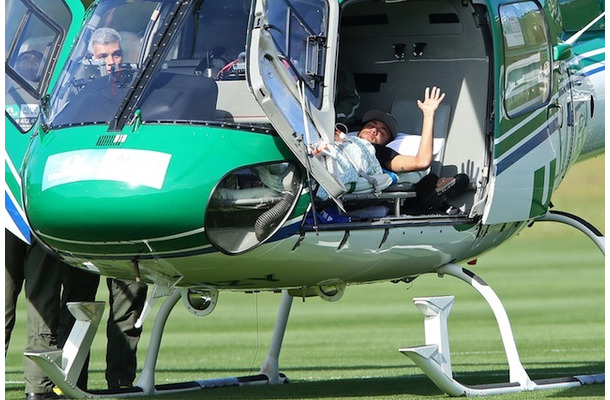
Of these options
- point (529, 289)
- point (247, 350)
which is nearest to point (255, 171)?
point (247, 350)

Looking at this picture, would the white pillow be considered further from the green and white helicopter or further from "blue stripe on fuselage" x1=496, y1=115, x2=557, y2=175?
"blue stripe on fuselage" x1=496, y1=115, x2=557, y2=175

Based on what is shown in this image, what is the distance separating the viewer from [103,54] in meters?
9.05

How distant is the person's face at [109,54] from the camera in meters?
8.95

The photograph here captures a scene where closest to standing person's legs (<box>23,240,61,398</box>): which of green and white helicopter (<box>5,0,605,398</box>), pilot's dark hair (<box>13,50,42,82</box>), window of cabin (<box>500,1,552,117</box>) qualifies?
green and white helicopter (<box>5,0,605,398</box>)

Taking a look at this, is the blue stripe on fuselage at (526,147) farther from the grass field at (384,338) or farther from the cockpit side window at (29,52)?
the cockpit side window at (29,52)

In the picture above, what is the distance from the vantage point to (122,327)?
1107 cm

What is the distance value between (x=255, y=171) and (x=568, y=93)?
334cm

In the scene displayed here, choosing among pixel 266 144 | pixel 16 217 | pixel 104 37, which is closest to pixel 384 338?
pixel 16 217

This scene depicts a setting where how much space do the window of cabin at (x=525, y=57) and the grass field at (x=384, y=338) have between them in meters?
2.11

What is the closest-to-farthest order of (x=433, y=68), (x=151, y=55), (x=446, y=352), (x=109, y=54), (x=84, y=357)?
(x=151, y=55)
(x=109, y=54)
(x=446, y=352)
(x=84, y=357)
(x=433, y=68)

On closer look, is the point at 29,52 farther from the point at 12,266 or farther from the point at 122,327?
the point at 122,327

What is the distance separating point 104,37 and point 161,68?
24.3 inches

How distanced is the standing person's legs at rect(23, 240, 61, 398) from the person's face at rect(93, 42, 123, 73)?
1907 mm

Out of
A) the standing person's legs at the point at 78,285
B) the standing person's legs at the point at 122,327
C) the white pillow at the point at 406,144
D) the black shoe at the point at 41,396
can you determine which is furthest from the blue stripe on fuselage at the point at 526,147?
the black shoe at the point at 41,396
